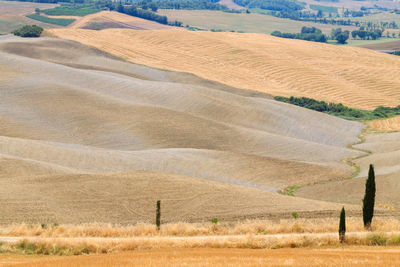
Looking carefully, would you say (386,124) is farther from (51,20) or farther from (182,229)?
(51,20)

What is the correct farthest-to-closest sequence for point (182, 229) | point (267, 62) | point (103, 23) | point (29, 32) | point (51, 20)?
point (51, 20) < point (103, 23) < point (29, 32) < point (267, 62) < point (182, 229)

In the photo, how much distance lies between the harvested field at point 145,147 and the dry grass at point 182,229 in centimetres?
477

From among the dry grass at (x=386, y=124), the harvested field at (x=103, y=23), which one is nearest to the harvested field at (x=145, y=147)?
the dry grass at (x=386, y=124)

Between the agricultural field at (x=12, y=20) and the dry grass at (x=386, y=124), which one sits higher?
the agricultural field at (x=12, y=20)

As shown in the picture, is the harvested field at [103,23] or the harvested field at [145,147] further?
the harvested field at [103,23]

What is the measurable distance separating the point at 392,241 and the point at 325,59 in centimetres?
12708

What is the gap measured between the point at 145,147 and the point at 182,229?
Answer: 3881 cm

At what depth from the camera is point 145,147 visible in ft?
238

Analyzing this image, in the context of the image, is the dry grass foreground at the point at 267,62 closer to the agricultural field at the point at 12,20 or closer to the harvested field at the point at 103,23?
the harvested field at the point at 103,23

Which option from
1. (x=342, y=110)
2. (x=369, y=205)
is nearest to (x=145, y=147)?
(x=369, y=205)

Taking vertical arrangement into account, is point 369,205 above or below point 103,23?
above

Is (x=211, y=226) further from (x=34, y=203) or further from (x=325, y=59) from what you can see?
(x=325, y=59)

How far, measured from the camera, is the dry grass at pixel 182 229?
106ft

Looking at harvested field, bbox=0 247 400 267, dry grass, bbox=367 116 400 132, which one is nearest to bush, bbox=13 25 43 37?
dry grass, bbox=367 116 400 132
